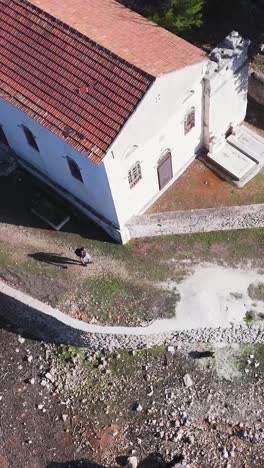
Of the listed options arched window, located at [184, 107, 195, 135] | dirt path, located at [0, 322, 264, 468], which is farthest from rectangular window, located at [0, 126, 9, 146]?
dirt path, located at [0, 322, 264, 468]

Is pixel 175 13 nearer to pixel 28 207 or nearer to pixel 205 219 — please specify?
pixel 205 219

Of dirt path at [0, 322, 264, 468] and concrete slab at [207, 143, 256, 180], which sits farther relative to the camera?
concrete slab at [207, 143, 256, 180]

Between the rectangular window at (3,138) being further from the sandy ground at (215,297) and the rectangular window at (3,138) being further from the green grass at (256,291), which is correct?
the green grass at (256,291)

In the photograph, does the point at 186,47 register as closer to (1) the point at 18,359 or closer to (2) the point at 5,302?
(2) the point at 5,302

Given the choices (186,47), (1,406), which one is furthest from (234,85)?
(1,406)

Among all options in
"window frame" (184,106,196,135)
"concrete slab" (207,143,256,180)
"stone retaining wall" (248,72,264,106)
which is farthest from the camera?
"stone retaining wall" (248,72,264,106)

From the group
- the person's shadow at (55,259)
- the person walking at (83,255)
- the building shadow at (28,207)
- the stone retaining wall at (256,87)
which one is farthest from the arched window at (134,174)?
the stone retaining wall at (256,87)

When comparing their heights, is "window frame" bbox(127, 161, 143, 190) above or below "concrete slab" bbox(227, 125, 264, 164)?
below

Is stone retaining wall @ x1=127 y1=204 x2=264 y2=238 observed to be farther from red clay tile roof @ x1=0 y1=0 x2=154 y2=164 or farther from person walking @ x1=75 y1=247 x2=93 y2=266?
red clay tile roof @ x1=0 y1=0 x2=154 y2=164
